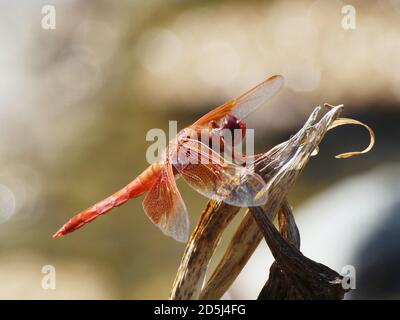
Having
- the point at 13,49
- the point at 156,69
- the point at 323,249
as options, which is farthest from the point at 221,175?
the point at 13,49

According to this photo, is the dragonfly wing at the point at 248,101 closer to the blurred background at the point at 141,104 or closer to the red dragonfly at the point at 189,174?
the red dragonfly at the point at 189,174

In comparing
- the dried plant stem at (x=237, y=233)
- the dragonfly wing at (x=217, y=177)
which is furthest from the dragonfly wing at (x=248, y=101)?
the dried plant stem at (x=237, y=233)

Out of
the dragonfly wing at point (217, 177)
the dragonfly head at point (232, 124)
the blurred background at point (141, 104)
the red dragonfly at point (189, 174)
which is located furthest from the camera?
the blurred background at point (141, 104)

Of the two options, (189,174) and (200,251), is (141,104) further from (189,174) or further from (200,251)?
(200,251)

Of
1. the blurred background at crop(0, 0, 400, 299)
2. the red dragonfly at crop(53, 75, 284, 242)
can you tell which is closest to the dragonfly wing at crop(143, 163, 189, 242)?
the red dragonfly at crop(53, 75, 284, 242)

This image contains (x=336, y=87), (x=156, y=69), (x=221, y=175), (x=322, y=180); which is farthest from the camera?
(x=156, y=69)

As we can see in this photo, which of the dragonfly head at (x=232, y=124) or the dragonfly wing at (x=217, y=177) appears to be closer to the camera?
the dragonfly wing at (x=217, y=177)

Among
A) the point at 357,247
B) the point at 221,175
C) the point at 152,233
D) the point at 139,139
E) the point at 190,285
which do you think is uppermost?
the point at 139,139

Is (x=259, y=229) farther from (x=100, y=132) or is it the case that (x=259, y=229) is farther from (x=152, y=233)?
(x=100, y=132)
